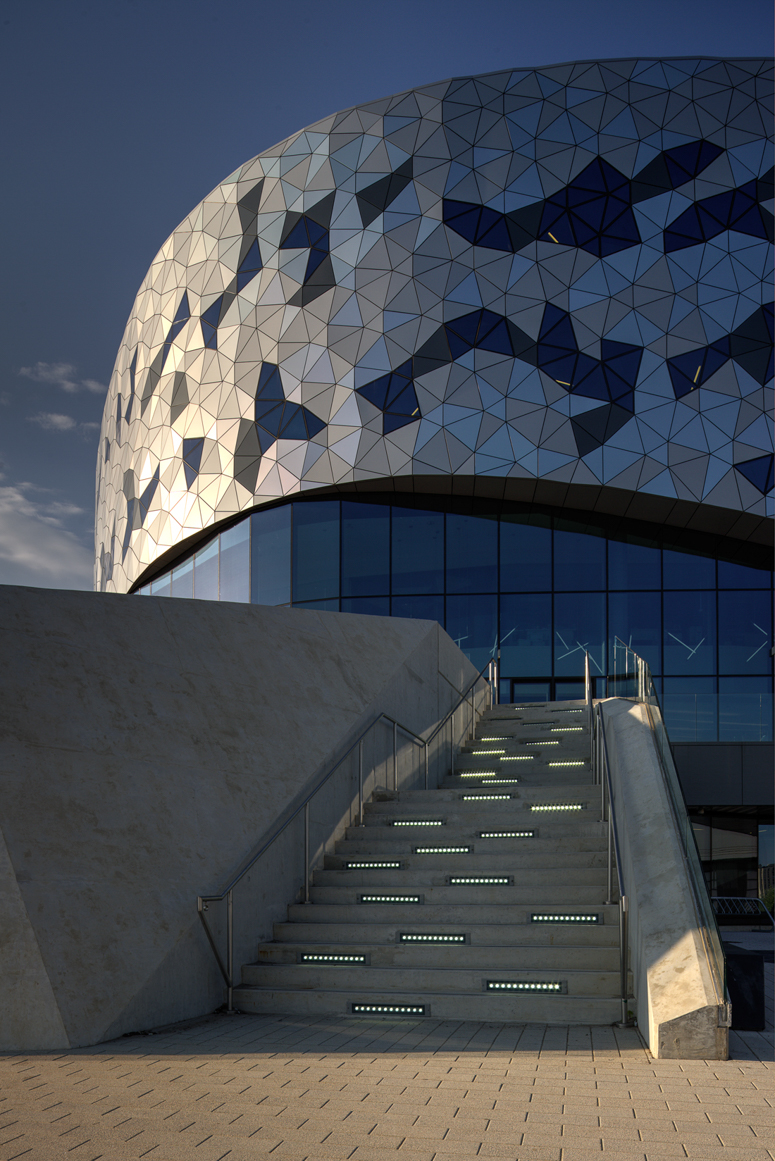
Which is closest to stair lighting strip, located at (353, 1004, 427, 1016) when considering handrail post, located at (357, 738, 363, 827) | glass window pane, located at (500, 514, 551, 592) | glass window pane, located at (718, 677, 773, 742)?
handrail post, located at (357, 738, 363, 827)

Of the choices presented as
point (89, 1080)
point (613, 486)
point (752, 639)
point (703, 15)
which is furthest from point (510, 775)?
point (703, 15)

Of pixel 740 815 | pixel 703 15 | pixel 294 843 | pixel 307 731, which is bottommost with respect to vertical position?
pixel 740 815

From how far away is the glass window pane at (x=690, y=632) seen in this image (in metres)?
23.7

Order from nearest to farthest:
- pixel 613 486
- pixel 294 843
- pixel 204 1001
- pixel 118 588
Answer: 1. pixel 204 1001
2. pixel 294 843
3. pixel 613 486
4. pixel 118 588

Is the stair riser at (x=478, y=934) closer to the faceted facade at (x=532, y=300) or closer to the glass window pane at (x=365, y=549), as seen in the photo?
the faceted facade at (x=532, y=300)

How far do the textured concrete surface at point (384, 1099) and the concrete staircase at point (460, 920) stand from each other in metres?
0.49

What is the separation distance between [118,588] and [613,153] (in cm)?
1954

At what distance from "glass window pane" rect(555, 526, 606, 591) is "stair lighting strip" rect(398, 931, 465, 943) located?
55.8 feet

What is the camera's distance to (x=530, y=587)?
24422mm

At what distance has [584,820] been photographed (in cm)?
995

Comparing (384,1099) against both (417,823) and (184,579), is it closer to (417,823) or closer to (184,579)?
(417,823)

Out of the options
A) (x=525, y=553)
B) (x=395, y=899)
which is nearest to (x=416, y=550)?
(x=525, y=553)

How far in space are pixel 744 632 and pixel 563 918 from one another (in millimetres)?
17490

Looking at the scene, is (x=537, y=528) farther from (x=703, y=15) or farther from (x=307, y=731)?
(x=307, y=731)
